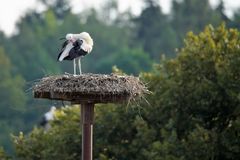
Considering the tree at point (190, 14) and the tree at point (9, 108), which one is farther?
the tree at point (190, 14)

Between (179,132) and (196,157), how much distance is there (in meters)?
1.86

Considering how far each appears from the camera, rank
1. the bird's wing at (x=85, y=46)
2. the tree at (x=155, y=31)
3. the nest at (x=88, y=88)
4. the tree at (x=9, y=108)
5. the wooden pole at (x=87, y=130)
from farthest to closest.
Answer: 1. the tree at (x=155, y=31)
2. the tree at (x=9, y=108)
3. the bird's wing at (x=85, y=46)
4. the wooden pole at (x=87, y=130)
5. the nest at (x=88, y=88)

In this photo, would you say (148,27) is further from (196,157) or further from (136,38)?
(196,157)

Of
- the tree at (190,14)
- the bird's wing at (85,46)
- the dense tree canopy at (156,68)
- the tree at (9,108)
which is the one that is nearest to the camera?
the bird's wing at (85,46)

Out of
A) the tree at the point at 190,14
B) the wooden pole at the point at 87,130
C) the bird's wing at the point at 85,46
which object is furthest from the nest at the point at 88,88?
the tree at the point at 190,14

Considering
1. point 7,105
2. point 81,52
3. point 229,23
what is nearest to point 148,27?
point 229,23

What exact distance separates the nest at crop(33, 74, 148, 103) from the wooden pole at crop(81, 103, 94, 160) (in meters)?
0.24

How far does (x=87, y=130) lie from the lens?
19.8 meters

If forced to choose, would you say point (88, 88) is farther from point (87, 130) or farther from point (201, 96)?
point (201, 96)

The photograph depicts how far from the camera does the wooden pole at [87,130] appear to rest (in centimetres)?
1977

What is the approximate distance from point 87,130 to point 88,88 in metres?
1.12

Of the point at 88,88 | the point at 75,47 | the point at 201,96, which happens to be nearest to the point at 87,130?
the point at 88,88

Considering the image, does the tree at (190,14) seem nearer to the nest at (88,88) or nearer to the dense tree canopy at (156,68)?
the dense tree canopy at (156,68)

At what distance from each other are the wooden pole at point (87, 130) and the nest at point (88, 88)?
24 cm
